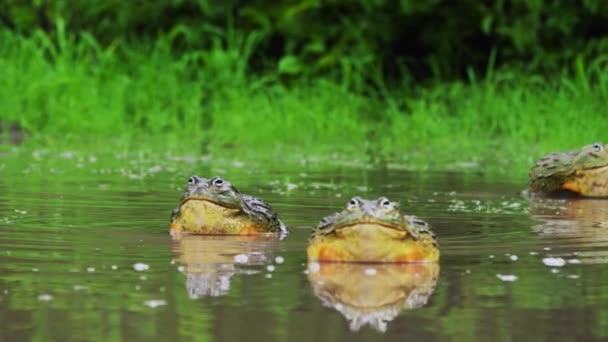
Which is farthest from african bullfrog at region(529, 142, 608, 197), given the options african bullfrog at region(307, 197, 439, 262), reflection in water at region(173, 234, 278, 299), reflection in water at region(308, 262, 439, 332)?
reflection in water at region(308, 262, 439, 332)

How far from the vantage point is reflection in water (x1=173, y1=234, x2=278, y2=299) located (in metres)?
6.93

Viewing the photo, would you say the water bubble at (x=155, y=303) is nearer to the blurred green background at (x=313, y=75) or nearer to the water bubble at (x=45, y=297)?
the water bubble at (x=45, y=297)

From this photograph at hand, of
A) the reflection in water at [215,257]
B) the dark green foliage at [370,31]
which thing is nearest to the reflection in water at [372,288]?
the reflection in water at [215,257]

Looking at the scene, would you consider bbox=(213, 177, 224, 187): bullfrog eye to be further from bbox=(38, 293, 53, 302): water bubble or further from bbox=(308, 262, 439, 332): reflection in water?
bbox=(38, 293, 53, 302): water bubble

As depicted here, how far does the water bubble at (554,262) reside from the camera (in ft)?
25.5

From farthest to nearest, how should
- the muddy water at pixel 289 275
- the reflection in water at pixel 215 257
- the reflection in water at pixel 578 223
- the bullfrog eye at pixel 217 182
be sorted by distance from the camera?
the bullfrog eye at pixel 217 182 < the reflection in water at pixel 578 223 < the reflection in water at pixel 215 257 < the muddy water at pixel 289 275

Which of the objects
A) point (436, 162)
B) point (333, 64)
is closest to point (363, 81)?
point (333, 64)

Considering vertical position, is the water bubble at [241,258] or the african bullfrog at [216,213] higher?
the african bullfrog at [216,213]

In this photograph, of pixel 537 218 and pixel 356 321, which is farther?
pixel 537 218

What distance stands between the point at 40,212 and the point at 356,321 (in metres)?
4.71

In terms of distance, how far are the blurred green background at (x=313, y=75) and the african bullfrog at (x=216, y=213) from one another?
687 cm

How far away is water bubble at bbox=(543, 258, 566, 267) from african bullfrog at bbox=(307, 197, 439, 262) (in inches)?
21.0

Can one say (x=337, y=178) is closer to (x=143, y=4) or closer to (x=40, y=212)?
(x=40, y=212)

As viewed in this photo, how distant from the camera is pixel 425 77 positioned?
2181 centimetres
